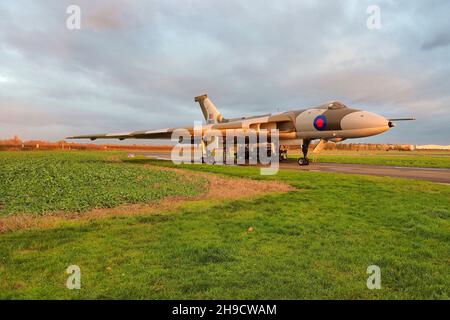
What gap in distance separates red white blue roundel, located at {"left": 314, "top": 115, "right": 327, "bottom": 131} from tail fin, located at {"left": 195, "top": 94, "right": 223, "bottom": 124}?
1558cm

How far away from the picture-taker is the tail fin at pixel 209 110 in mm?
34406

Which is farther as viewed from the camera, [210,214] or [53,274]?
[210,214]

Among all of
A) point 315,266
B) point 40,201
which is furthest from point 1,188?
point 315,266

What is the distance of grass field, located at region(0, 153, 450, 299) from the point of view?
11.0ft

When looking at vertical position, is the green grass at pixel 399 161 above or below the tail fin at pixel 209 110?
below

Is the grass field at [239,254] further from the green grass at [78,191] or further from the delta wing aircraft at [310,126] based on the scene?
the delta wing aircraft at [310,126]

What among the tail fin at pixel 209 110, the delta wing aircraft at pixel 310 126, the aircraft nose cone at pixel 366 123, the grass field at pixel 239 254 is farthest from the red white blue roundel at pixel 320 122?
the tail fin at pixel 209 110

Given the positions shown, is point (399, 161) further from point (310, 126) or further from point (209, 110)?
point (209, 110)

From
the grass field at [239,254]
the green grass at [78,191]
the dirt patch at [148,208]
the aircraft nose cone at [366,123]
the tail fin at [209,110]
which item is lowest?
the grass field at [239,254]

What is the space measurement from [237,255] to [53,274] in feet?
8.53

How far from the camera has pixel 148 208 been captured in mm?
7746

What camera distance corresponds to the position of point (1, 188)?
32.6 feet

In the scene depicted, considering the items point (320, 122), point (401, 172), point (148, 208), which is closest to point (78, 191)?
point (148, 208)
